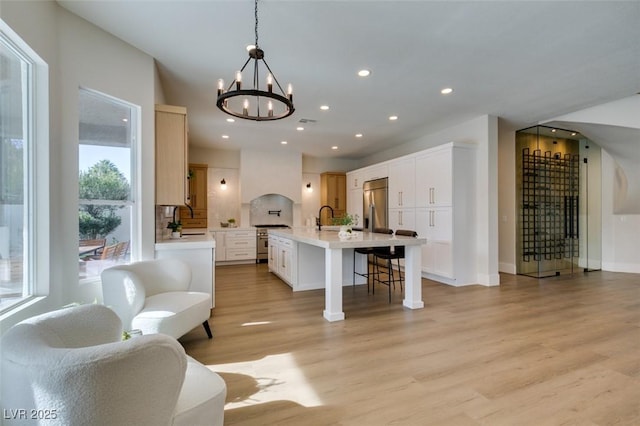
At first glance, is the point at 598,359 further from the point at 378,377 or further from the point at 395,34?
the point at 395,34

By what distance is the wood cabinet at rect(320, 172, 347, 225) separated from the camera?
27.5ft

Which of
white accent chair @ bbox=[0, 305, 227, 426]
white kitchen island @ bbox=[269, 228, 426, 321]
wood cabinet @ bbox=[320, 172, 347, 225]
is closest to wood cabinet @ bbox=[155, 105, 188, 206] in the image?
white kitchen island @ bbox=[269, 228, 426, 321]

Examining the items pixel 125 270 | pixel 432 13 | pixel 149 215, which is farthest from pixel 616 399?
pixel 149 215

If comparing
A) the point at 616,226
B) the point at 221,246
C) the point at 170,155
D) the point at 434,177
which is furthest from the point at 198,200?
the point at 616,226

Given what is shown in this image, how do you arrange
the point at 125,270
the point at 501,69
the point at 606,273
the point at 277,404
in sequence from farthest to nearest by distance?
the point at 606,273 < the point at 501,69 < the point at 125,270 < the point at 277,404

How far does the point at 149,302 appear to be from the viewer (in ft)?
8.21

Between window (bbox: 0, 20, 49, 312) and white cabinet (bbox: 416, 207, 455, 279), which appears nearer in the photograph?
window (bbox: 0, 20, 49, 312)

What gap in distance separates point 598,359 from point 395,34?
129 inches

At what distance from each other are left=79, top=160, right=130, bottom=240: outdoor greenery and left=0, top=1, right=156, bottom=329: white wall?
12 centimetres

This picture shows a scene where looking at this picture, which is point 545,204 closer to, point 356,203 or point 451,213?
point 451,213

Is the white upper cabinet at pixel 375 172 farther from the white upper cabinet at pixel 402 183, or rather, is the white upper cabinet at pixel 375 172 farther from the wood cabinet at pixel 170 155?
the wood cabinet at pixel 170 155

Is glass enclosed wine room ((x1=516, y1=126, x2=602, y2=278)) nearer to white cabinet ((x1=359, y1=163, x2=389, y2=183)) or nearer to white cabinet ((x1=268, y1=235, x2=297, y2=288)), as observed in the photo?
white cabinet ((x1=359, y1=163, x2=389, y2=183))

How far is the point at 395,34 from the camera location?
2768 millimetres

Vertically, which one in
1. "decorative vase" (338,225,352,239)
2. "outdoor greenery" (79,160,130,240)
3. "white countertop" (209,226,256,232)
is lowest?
"white countertop" (209,226,256,232)
